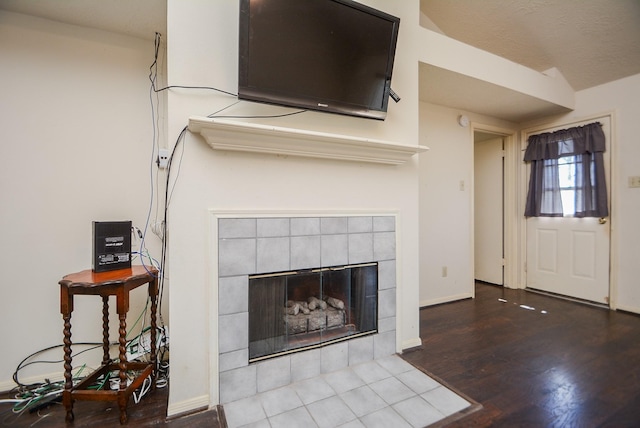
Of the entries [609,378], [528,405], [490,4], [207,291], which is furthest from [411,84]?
[609,378]

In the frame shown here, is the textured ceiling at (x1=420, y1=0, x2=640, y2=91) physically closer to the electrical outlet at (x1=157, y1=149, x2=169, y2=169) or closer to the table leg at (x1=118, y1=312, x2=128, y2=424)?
the electrical outlet at (x1=157, y1=149, x2=169, y2=169)

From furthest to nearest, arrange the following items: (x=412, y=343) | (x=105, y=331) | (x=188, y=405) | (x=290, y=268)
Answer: (x=412, y=343) → (x=290, y=268) → (x=105, y=331) → (x=188, y=405)

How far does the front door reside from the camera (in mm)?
2830

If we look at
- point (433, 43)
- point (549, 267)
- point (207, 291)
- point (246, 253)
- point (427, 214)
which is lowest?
point (549, 267)

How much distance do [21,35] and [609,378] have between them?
3.94 metres

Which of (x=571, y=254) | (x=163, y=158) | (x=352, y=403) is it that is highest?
(x=163, y=158)

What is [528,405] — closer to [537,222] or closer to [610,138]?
[537,222]

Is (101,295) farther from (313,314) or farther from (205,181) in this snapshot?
(313,314)

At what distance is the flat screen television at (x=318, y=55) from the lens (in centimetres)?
140

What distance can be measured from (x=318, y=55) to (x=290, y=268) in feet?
3.97

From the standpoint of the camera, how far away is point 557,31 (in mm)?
2467

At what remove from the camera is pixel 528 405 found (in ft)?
4.66

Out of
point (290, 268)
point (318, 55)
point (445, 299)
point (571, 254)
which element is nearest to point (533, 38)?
point (571, 254)

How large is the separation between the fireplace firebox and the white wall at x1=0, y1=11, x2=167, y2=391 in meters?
0.90
